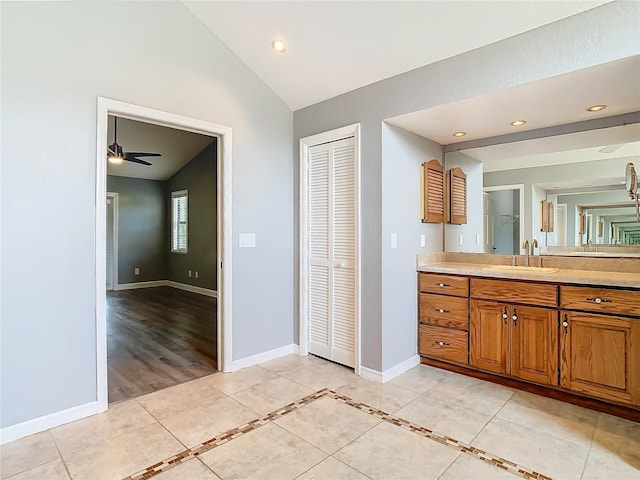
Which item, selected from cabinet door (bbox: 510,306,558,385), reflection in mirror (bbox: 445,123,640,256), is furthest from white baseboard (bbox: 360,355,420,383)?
reflection in mirror (bbox: 445,123,640,256)

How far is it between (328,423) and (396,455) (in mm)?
497

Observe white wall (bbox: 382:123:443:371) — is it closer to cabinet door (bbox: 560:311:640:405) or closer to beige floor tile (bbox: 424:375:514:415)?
beige floor tile (bbox: 424:375:514:415)

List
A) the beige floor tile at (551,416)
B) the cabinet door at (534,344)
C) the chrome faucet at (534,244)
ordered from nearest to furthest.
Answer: the beige floor tile at (551,416)
the cabinet door at (534,344)
the chrome faucet at (534,244)

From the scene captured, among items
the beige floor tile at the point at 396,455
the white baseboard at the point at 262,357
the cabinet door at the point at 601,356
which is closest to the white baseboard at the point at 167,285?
the white baseboard at the point at 262,357

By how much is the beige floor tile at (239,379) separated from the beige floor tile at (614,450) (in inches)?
84.8

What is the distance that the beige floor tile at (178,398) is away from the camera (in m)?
2.52

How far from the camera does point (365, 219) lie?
3070 mm

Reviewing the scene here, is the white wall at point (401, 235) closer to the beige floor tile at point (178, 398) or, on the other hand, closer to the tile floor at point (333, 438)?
the tile floor at point (333, 438)

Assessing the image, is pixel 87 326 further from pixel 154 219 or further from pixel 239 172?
pixel 154 219

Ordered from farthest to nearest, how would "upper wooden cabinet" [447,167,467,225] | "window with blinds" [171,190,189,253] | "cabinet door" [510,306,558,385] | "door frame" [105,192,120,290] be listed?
"window with blinds" [171,190,189,253], "door frame" [105,192,120,290], "upper wooden cabinet" [447,167,467,225], "cabinet door" [510,306,558,385]

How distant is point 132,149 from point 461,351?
20.8ft

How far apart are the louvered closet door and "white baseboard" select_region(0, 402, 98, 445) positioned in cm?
188

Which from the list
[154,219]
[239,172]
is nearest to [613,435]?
[239,172]

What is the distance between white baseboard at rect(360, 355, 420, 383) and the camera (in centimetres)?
297
